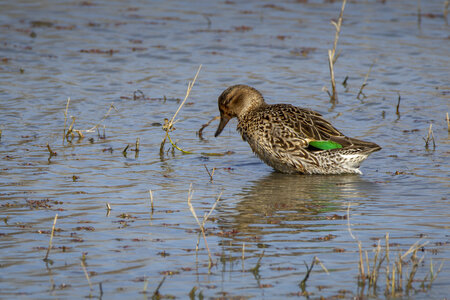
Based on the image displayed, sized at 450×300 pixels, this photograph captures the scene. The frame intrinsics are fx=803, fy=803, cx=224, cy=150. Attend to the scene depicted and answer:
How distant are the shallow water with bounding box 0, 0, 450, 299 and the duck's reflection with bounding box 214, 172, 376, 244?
32 mm

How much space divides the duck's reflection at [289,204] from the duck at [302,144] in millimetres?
145

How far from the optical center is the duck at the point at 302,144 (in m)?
10.2

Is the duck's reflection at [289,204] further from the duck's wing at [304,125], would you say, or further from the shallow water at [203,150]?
the duck's wing at [304,125]

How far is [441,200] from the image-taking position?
880cm

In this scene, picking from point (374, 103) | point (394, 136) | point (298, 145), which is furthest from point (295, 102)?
point (298, 145)

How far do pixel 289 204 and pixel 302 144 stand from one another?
1.73 meters

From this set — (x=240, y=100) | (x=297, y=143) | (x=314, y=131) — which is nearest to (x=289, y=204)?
(x=297, y=143)

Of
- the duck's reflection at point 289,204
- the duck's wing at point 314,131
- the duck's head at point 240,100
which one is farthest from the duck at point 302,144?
the duck's head at point 240,100

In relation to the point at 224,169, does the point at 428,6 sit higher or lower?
higher

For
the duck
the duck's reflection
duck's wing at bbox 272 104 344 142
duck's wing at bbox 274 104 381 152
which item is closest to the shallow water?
the duck's reflection

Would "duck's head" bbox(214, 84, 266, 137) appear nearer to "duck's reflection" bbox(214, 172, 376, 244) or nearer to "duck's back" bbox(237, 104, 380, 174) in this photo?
"duck's back" bbox(237, 104, 380, 174)

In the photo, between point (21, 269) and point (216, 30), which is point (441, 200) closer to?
point (21, 269)

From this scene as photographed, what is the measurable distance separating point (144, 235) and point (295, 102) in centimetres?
731

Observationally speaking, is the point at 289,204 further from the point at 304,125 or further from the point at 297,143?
the point at 304,125
